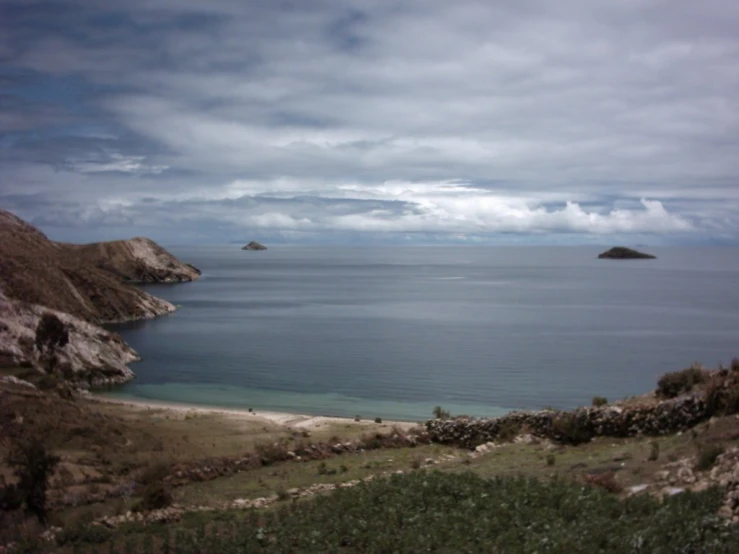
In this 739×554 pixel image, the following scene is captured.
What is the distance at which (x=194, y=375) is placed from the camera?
47.0 meters

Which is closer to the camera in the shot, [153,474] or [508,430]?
[153,474]

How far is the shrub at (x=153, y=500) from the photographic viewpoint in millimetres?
13945

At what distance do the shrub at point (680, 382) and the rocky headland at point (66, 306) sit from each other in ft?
93.9

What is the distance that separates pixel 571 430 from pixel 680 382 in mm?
3980

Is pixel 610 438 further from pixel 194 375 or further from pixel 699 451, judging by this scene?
pixel 194 375

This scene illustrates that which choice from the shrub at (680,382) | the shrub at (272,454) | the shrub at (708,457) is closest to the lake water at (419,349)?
the shrub at (680,382)

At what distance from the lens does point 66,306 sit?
2311 inches

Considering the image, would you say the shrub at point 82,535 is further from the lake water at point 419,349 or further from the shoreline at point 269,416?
the lake water at point 419,349

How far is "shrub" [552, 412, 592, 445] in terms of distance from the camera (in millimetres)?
20516

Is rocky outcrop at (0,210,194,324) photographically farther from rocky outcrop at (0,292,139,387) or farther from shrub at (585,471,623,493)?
shrub at (585,471,623,493)

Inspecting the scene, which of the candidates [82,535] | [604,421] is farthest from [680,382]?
[82,535]

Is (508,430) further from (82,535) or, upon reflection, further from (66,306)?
(66,306)

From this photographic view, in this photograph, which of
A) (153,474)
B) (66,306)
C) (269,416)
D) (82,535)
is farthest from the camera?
(66,306)

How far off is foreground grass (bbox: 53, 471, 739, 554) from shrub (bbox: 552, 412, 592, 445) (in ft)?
24.4
